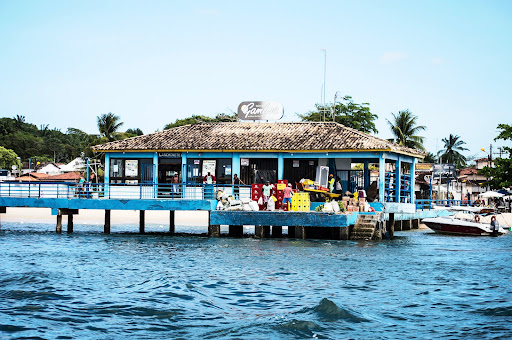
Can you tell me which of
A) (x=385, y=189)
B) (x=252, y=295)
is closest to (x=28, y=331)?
(x=252, y=295)

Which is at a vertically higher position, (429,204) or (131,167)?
(131,167)

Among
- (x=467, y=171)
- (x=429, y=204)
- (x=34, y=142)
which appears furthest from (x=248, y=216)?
(x=34, y=142)

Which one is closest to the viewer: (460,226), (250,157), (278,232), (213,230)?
(213,230)

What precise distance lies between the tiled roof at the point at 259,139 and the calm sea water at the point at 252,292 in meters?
7.53

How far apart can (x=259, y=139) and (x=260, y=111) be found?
12.4ft

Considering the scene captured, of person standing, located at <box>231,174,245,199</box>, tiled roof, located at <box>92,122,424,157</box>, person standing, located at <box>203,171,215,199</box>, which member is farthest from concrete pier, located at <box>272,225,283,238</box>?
tiled roof, located at <box>92,122,424,157</box>

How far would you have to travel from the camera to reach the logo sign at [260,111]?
4019cm

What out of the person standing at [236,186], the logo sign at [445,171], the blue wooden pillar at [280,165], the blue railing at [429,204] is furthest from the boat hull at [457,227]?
the logo sign at [445,171]

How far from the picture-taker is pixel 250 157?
36344mm

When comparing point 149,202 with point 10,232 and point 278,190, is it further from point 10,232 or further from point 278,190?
point 10,232

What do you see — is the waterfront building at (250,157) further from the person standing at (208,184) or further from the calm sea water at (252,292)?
the calm sea water at (252,292)

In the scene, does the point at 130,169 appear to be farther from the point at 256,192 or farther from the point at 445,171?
the point at 445,171

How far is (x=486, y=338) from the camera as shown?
13.0 meters

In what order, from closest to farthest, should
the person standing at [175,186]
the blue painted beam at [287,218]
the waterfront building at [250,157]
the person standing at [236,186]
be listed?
the blue painted beam at [287,218]
the person standing at [175,186]
the person standing at [236,186]
the waterfront building at [250,157]
